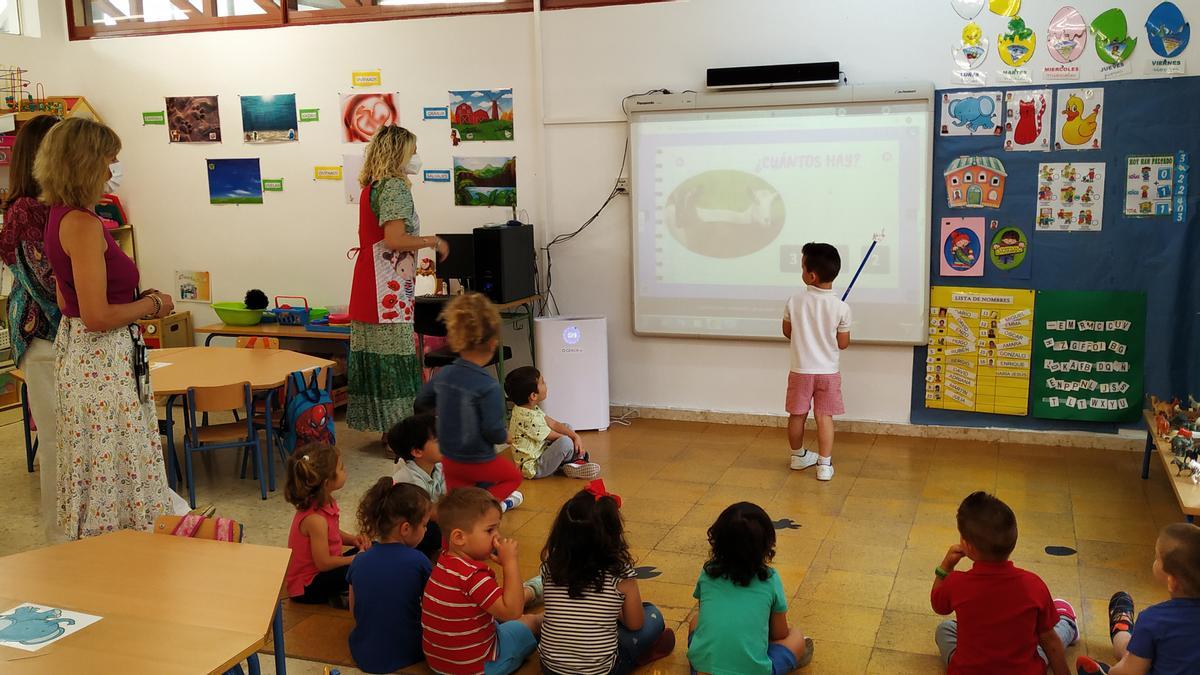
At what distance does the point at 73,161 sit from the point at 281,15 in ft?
13.3

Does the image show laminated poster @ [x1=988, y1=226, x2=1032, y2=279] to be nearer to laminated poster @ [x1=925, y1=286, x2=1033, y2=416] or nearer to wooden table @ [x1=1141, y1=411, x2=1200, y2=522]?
laminated poster @ [x1=925, y1=286, x2=1033, y2=416]

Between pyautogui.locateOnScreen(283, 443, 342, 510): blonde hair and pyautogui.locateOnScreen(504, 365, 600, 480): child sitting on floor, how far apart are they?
1577mm

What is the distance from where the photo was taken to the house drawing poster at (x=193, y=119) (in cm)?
710

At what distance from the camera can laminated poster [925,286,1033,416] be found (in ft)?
18.1

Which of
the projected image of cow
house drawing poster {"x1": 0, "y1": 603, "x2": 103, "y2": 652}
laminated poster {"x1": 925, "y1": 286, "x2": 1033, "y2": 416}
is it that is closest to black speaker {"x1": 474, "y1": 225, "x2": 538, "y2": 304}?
the projected image of cow

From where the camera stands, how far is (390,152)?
5.24 m

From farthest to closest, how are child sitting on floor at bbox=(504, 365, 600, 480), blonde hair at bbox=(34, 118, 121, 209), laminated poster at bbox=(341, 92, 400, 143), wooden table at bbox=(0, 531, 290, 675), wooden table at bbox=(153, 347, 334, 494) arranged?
laminated poster at bbox=(341, 92, 400, 143)
child sitting on floor at bbox=(504, 365, 600, 480)
wooden table at bbox=(153, 347, 334, 494)
blonde hair at bbox=(34, 118, 121, 209)
wooden table at bbox=(0, 531, 290, 675)

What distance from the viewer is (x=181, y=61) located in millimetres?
7094

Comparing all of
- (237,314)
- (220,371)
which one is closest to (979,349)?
(220,371)

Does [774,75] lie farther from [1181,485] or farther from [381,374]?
[1181,485]

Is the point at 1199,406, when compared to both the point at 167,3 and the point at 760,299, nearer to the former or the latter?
the point at 760,299

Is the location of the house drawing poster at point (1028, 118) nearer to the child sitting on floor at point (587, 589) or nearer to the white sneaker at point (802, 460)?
the white sneaker at point (802, 460)

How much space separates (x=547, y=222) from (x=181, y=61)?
9.49ft

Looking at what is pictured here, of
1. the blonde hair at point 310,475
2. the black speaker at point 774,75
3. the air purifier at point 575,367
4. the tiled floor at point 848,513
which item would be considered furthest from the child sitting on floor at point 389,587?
the black speaker at point 774,75
